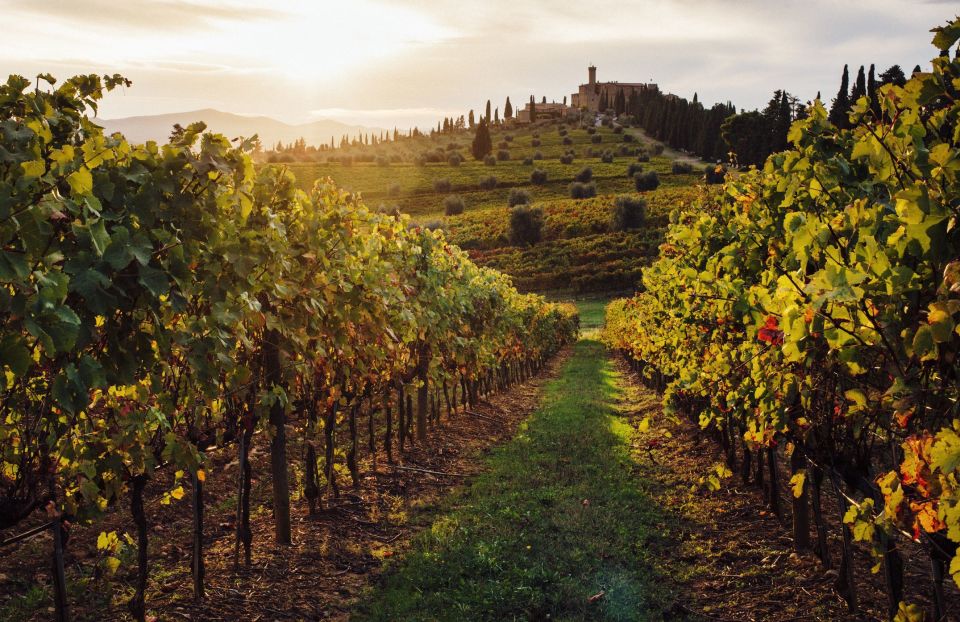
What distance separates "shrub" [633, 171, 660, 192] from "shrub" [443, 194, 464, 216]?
27558 millimetres

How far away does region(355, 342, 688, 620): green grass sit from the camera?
20.0ft

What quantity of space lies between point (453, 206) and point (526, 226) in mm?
19468

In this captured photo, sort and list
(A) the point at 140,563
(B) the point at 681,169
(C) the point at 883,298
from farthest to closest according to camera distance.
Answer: (B) the point at 681,169 < (A) the point at 140,563 < (C) the point at 883,298

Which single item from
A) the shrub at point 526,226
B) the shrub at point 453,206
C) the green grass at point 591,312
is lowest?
the green grass at point 591,312

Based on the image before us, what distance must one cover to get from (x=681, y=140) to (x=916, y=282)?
128423 millimetres

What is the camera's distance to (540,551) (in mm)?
7383

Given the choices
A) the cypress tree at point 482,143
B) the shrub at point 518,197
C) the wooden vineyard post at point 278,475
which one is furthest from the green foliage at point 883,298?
the cypress tree at point 482,143

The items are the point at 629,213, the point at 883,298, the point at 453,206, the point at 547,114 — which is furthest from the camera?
the point at 547,114

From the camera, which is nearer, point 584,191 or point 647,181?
point 647,181

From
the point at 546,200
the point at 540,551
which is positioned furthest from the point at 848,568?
the point at 546,200

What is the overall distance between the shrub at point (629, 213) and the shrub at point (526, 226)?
909 centimetres

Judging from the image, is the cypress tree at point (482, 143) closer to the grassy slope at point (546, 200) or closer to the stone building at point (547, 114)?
the grassy slope at point (546, 200)

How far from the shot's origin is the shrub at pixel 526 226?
7762cm

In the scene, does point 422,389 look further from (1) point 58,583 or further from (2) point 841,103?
(2) point 841,103
